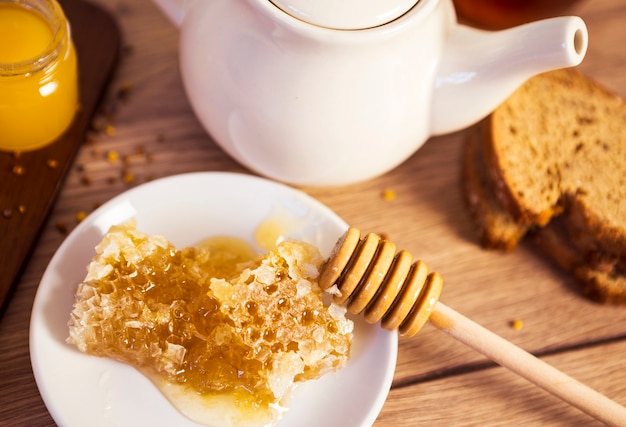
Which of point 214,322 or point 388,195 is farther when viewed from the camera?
point 388,195

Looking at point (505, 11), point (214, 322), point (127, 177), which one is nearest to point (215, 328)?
point (214, 322)

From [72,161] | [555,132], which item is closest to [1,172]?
[72,161]

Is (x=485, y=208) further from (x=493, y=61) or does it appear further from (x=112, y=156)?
(x=112, y=156)

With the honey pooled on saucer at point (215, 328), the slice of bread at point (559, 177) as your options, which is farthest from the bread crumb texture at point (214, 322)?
the slice of bread at point (559, 177)

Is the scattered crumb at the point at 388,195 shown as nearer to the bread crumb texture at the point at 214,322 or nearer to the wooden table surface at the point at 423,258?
the wooden table surface at the point at 423,258

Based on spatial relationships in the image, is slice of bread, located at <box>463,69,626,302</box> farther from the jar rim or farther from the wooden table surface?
the jar rim

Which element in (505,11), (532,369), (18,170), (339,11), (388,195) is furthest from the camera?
(505,11)
